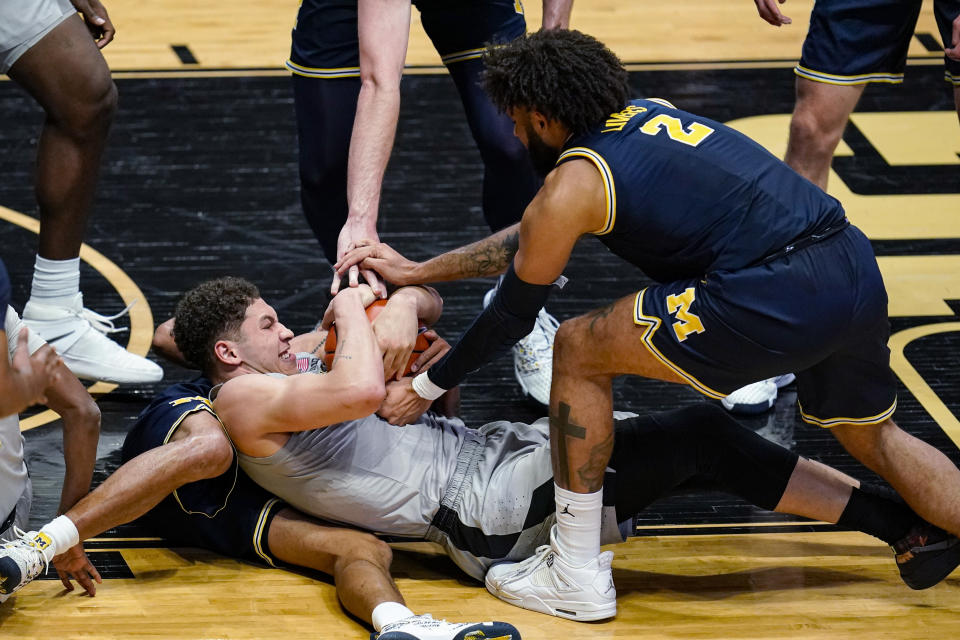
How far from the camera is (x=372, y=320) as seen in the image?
3.62 m

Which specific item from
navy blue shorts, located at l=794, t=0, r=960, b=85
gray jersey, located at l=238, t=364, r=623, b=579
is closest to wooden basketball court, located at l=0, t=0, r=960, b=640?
gray jersey, located at l=238, t=364, r=623, b=579

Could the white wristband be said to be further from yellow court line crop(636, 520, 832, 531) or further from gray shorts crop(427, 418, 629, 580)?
yellow court line crop(636, 520, 832, 531)

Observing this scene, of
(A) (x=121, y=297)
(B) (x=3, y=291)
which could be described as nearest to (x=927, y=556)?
(B) (x=3, y=291)

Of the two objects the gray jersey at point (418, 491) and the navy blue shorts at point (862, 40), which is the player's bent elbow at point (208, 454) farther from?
the navy blue shorts at point (862, 40)

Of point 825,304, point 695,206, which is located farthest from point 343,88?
point 825,304

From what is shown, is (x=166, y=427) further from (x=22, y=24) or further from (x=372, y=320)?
(x=22, y=24)

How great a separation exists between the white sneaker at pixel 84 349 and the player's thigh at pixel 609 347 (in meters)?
1.71

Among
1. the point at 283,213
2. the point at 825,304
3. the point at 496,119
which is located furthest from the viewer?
the point at 283,213

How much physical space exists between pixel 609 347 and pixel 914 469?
2.76ft

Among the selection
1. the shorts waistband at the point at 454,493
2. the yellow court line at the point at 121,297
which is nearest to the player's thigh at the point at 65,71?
the yellow court line at the point at 121,297

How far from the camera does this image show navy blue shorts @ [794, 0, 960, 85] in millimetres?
4309

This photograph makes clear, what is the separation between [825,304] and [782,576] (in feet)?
2.66

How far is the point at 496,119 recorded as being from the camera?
171 inches

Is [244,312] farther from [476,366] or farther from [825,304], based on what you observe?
[825,304]
